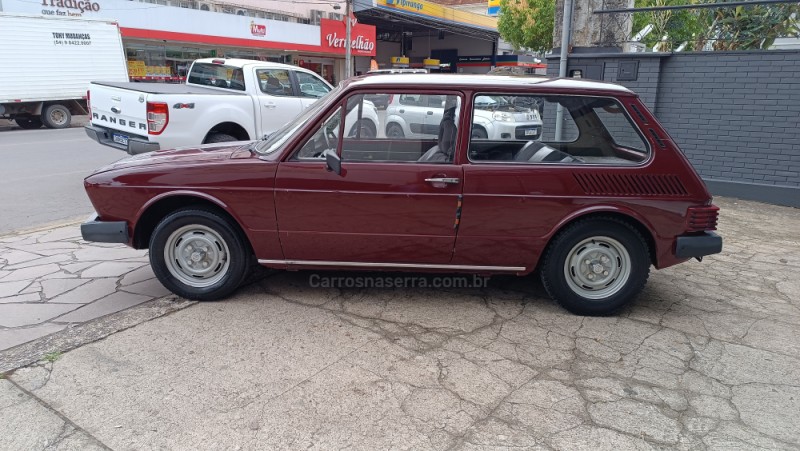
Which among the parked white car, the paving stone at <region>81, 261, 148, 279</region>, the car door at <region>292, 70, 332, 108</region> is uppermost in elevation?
the car door at <region>292, 70, 332, 108</region>

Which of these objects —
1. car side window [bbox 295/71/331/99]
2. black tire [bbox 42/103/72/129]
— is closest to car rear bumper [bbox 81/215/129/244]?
car side window [bbox 295/71/331/99]

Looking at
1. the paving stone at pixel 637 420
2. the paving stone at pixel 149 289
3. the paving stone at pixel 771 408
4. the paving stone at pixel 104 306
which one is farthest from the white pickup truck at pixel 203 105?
the paving stone at pixel 771 408

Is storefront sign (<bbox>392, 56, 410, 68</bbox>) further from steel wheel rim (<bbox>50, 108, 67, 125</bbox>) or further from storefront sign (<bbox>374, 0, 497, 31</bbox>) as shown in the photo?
steel wheel rim (<bbox>50, 108, 67, 125</bbox>)

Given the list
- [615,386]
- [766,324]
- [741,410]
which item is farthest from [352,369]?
[766,324]

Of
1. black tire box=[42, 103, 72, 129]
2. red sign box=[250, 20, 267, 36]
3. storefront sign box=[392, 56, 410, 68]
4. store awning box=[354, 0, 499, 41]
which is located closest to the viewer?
black tire box=[42, 103, 72, 129]

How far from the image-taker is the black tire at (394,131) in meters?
4.38

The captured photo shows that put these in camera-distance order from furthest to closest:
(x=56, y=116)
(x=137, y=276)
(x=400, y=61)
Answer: (x=400, y=61) → (x=56, y=116) → (x=137, y=276)

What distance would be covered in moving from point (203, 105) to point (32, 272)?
3.84m

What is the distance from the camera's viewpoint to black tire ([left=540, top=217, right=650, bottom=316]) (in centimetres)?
410

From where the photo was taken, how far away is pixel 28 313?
4.12 m

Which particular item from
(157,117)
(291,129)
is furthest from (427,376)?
(157,117)

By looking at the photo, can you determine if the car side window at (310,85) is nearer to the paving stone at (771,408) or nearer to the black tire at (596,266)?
the black tire at (596,266)

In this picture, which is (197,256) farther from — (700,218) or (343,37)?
(343,37)

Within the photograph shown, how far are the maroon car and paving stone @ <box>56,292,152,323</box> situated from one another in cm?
34
